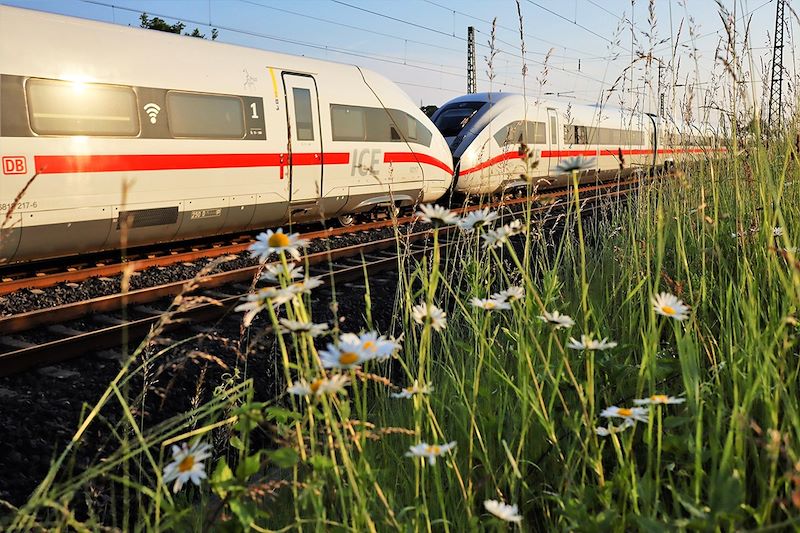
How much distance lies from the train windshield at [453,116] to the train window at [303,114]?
5894mm

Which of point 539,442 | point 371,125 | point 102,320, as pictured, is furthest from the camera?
point 371,125

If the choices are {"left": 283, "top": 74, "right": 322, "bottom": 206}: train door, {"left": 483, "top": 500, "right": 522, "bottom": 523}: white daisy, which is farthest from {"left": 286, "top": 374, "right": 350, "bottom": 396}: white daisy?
{"left": 283, "top": 74, "right": 322, "bottom": 206}: train door

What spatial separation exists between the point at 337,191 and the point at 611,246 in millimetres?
5459

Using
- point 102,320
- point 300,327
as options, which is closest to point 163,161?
point 102,320

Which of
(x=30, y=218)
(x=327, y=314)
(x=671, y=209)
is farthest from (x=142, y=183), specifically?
(x=671, y=209)

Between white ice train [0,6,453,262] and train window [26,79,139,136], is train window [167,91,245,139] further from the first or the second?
train window [26,79,139,136]

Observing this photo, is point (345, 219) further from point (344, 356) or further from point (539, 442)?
point (344, 356)

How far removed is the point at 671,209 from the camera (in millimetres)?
3797

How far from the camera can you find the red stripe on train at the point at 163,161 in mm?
6516

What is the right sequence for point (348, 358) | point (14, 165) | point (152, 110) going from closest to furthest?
point (348, 358)
point (14, 165)
point (152, 110)

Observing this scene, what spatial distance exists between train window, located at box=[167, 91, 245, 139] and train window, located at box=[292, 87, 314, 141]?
906 mm

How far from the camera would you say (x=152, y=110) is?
7.44 meters

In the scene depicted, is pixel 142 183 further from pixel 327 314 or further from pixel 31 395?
pixel 31 395

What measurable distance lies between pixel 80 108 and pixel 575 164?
662cm
